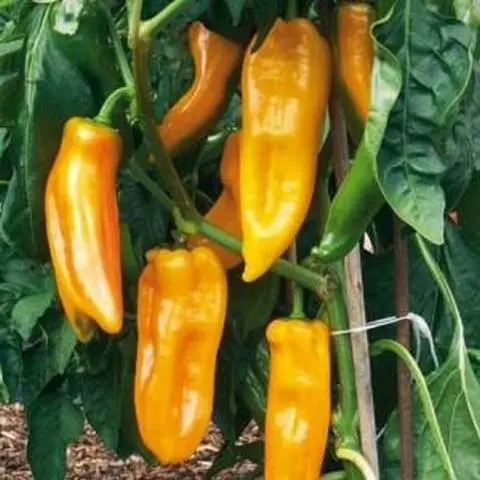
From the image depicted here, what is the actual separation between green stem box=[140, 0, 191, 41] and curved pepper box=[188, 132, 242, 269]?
0.69 feet

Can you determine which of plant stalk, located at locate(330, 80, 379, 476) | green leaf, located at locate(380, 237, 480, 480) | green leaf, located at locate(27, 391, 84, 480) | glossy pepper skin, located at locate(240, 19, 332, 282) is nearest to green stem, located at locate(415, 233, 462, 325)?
green leaf, located at locate(380, 237, 480, 480)

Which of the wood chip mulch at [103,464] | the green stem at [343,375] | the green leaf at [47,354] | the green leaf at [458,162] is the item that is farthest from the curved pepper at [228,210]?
the wood chip mulch at [103,464]

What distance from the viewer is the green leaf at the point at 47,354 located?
1.80 metres

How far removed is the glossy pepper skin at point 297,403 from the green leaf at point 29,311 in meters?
0.54

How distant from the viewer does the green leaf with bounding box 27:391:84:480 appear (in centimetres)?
191

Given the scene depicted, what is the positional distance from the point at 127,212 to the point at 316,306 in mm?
246

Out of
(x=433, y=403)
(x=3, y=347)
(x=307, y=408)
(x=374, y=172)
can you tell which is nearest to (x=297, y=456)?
(x=307, y=408)

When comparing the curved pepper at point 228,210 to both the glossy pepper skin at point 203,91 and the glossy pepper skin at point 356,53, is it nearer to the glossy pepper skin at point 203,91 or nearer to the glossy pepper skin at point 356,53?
the glossy pepper skin at point 203,91

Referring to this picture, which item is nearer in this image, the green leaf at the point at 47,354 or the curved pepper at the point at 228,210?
the curved pepper at the point at 228,210

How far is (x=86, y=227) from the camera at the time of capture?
1.24 metres

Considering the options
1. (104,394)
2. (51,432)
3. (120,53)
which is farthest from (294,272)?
(51,432)

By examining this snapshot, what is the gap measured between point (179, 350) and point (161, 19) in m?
0.31

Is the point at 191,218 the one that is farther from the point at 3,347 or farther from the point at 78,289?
the point at 3,347

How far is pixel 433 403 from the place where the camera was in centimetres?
144
